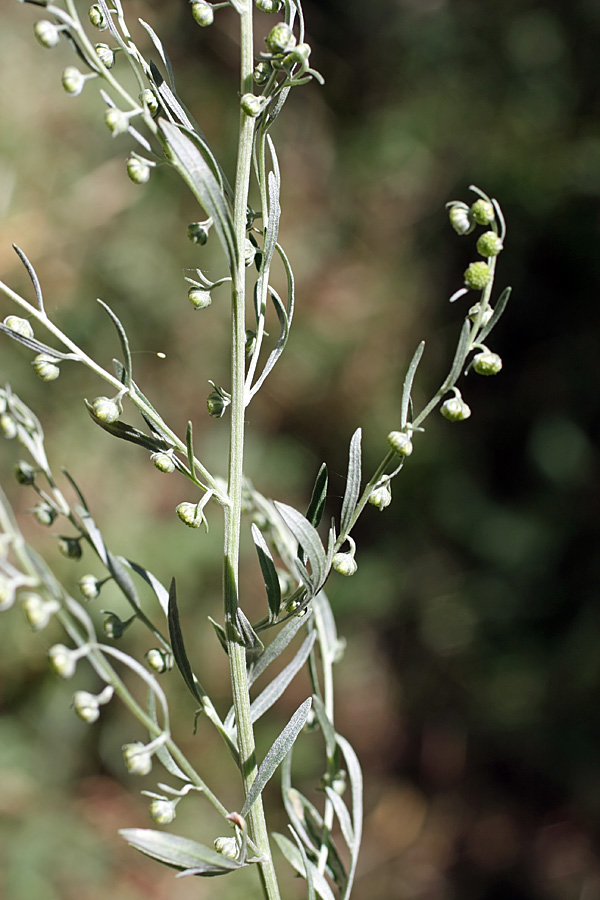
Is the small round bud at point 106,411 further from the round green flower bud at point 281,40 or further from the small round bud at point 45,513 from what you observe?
the round green flower bud at point 281,40

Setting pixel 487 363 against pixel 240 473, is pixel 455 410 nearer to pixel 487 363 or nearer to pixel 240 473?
pixel 487 363

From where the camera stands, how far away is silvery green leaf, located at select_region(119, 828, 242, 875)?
422 mm

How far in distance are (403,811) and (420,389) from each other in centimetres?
153

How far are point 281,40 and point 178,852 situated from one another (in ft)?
1.53

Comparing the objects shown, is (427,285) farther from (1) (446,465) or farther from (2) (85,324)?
(2) (85,324)

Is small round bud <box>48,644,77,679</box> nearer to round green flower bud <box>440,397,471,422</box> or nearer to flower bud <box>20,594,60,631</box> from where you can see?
flower bud <box>20,594,60,631</box>

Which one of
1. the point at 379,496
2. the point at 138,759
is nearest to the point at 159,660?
the point at 138,759

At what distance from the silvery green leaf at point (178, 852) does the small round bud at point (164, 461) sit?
20cm

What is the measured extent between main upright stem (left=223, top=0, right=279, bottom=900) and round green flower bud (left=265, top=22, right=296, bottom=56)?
0.08 feet

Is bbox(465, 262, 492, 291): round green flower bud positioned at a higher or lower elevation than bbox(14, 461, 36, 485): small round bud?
higher

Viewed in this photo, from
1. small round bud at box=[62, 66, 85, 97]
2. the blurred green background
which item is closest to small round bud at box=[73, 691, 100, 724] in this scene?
small round bud at box=[62, 66, 85, 97]

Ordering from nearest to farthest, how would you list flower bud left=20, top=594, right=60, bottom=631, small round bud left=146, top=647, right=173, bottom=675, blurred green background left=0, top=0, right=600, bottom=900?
flower bud left=20, top=594, right=60, bottom=631
small round bud left=146, top=647, right=173, bottom=675
blurred green background left=0, top=0, right=600, bottom=900

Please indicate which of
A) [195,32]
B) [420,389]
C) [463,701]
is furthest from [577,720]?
[195,32]

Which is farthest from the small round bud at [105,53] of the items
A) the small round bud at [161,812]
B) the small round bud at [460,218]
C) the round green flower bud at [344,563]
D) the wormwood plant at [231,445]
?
the small round bud at [161,812]
